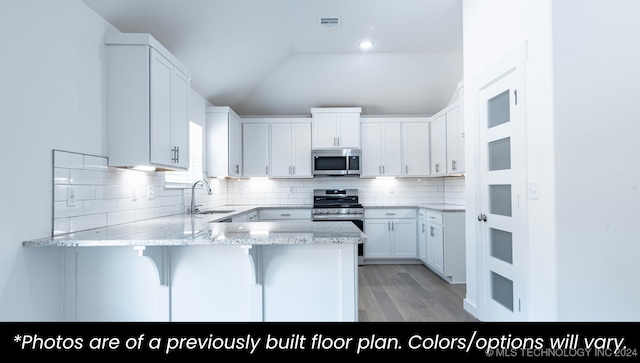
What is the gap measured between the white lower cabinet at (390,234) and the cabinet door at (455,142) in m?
0.99

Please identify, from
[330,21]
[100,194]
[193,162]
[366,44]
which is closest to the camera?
[100,194]

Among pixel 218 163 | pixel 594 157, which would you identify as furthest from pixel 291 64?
pixel 594 157

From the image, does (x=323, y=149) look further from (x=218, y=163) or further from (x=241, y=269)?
(x=241, y=269)

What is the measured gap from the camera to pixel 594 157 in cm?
188

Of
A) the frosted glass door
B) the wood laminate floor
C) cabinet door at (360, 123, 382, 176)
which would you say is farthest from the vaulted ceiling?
the wood laminate floor

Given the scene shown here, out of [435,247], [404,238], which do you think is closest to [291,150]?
[404,238]

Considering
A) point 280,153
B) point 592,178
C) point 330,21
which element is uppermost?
point 330,21

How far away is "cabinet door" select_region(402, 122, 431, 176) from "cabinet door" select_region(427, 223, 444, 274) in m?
1.05

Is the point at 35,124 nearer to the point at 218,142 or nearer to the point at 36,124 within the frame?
the point at 36,124

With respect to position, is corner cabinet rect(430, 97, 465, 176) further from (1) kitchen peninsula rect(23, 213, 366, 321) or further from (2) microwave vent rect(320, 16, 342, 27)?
(1) kitchen peninsula rect(23, 213, 366, 321)

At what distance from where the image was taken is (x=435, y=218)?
167 inches

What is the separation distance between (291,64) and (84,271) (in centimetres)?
373

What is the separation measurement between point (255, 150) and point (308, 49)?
69.5 inches

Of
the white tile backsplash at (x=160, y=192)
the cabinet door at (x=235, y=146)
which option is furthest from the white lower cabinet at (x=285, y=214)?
the cabinet door at (x=235, y=146)
